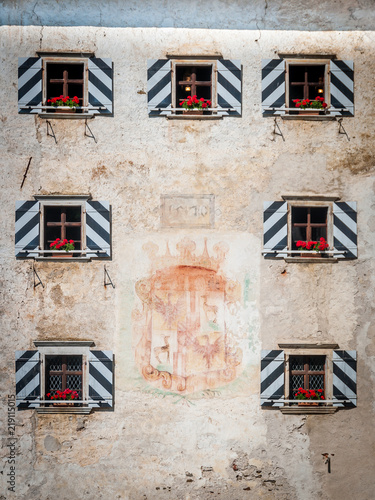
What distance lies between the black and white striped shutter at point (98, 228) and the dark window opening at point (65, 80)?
1861 millimetres

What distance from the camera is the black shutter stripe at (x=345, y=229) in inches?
346

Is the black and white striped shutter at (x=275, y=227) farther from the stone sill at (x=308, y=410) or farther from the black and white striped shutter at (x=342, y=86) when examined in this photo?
the stone sill at (x=308, y=410)

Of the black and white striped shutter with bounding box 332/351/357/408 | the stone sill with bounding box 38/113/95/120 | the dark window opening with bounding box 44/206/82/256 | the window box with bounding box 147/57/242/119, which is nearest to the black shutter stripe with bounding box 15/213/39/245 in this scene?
the dark window opening with bounding box 44/206/82/256

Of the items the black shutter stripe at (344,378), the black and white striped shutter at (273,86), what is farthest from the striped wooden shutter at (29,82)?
the black shutter stripe at (344,378)

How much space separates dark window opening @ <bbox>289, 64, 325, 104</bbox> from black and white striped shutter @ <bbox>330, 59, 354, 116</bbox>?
219 mm

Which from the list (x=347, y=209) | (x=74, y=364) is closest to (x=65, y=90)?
(x=74, y=364)

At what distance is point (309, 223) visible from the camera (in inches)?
349

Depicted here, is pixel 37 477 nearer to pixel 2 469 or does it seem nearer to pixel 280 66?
pixel 2 469

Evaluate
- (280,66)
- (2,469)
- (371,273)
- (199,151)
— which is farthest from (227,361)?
(280,66)

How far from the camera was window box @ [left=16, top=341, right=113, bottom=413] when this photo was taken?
8594 millimetres

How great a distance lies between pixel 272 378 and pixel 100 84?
19.4 feet

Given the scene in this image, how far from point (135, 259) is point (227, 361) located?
7.84 feet

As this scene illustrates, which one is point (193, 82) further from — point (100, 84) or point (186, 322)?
point (186, 322)

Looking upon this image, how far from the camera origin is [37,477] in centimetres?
866
